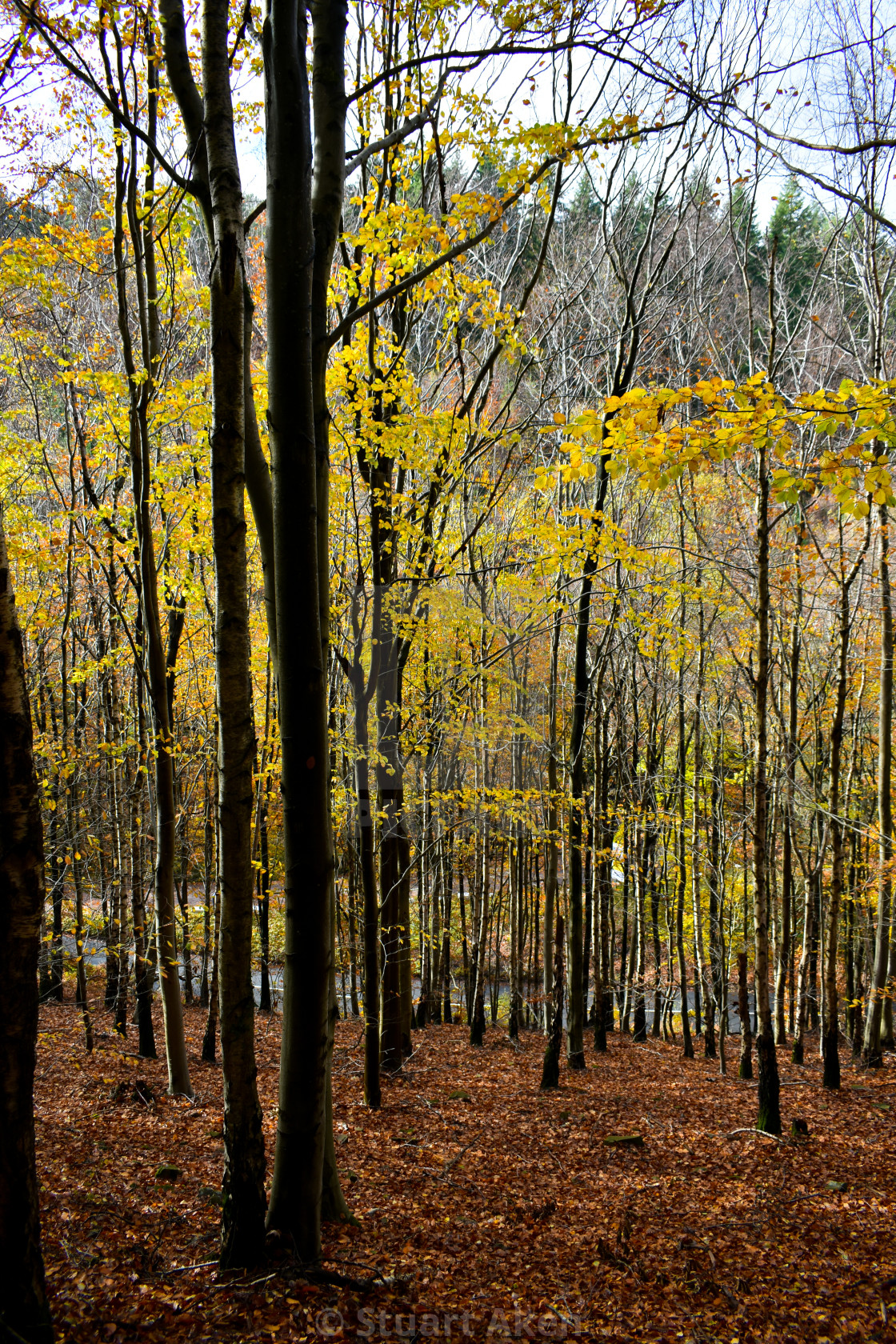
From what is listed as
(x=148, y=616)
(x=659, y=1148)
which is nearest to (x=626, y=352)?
(x=148, y=616)

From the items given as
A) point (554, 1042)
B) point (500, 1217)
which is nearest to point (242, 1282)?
point (500, 1217)

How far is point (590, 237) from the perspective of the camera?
36.7ft

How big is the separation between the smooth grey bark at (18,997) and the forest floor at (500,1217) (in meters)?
0.51

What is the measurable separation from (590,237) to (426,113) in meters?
8.68

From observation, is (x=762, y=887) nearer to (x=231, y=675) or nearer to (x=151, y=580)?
(x=231, y=675)

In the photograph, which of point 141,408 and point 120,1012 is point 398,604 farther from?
point 120,1012

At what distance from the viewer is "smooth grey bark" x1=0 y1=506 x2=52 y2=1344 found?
7.70 feet

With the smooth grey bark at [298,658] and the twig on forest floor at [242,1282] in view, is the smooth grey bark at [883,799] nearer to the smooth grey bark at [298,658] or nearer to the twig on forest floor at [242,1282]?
the smooth grey bark at [298,658]

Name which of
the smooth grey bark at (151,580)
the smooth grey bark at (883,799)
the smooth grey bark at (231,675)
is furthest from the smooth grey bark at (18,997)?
the smooth grey bark at (883,799)

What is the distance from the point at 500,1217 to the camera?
Result: 481 cm

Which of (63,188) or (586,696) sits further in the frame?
(586,696)

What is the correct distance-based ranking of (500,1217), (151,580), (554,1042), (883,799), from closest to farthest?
(500,1217) → (151,580) → (554,1042) → (883,799)

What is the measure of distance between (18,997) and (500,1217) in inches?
156

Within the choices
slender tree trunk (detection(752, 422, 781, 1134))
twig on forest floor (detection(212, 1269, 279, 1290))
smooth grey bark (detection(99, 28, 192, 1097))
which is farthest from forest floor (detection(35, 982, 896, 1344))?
smooth grey bark (detection(99, 28, 192, 1097))
